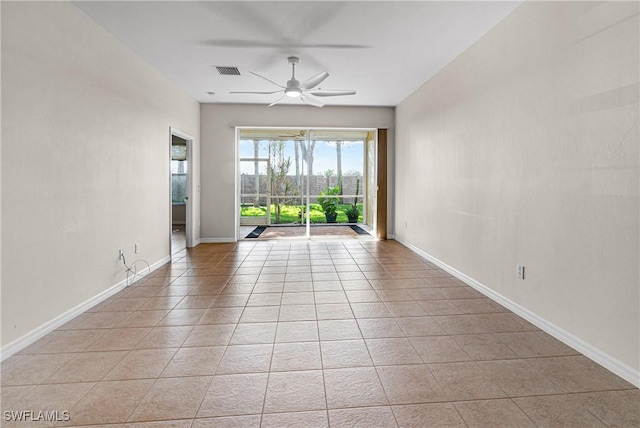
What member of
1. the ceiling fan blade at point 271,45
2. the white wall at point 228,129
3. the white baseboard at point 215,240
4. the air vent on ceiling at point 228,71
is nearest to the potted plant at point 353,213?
the white wall at point 228,129

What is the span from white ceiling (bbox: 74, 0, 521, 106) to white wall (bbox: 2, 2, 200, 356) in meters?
0.40

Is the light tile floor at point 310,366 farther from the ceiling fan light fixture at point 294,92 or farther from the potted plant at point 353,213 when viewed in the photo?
the potted plant at point 353,213

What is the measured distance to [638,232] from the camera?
1.89 meters

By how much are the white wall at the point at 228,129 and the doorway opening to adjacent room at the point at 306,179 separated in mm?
528

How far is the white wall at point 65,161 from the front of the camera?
7.41 ft

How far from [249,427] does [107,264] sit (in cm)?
260

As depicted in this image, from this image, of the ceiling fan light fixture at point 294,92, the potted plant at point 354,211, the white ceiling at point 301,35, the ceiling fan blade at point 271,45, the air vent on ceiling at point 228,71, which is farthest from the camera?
the potted plant at point 354,211

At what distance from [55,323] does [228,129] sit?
462 centimetres

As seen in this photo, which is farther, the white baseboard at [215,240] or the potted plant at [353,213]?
the potted plant at [353,213]

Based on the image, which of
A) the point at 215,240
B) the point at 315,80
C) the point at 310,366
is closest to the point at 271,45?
the point at 315,80

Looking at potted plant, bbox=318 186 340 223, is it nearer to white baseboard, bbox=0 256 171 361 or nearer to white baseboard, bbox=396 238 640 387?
white baseboard, bbox=396 238 640 387

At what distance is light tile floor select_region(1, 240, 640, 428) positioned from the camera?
1679 mm

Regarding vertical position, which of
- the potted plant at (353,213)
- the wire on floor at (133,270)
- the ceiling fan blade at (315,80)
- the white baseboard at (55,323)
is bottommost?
the white baseboard at (55,323)

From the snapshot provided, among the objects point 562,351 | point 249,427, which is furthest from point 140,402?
point 562,351
